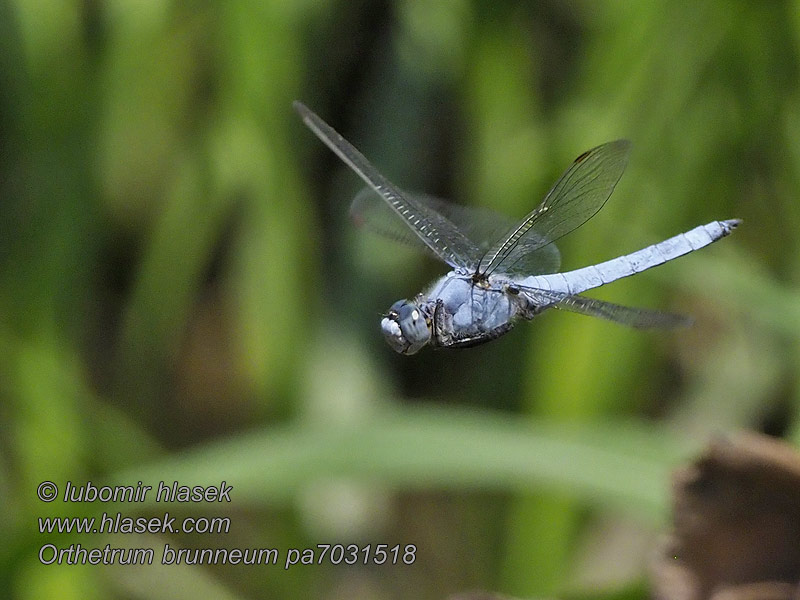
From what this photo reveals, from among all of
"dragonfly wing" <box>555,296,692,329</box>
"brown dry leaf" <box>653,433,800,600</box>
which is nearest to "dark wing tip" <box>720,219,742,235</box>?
"dragonfly wing" <box>555,296,692,329</box>

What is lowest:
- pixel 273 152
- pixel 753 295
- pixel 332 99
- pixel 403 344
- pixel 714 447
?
pixel 714 447

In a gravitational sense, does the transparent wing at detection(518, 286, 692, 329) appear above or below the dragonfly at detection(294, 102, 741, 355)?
below

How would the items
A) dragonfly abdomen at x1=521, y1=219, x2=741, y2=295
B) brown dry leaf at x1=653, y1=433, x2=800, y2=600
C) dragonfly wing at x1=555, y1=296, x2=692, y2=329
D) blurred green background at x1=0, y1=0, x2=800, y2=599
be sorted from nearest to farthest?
brown dry leaf at x1=653, y1=433, x2=800, y2=600
dragonfly wing at x1=555, y1=296, x2=692, y2=329
dragonfly abdomen at x1=521, y1=219, x2=741, y2=295
blurred green background at x1=0, y1=0, x2=800, y2=599

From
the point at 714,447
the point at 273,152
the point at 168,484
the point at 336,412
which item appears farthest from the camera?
the point at 336,412

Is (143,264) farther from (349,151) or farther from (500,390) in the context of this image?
(349,151)

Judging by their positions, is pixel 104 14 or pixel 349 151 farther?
pixel 104 14

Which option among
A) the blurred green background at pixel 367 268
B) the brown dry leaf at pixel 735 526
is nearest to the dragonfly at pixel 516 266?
the brown dry leaf at pixel 735 526

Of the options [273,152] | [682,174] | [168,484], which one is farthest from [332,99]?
[168,484]

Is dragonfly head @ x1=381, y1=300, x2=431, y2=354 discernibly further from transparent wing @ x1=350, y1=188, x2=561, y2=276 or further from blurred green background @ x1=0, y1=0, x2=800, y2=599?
blurred green background @ x1=0, y1=0, x2=800, y2=599
